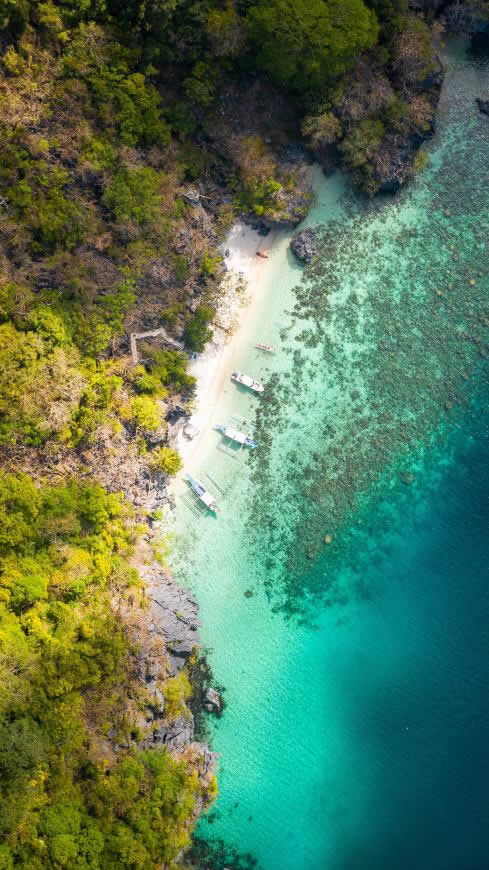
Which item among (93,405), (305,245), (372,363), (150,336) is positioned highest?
(305,245)

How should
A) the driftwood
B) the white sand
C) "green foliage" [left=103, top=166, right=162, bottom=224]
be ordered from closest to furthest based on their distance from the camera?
"green foliage" [left=103, top=166, right=162, bottom=224] → the driftwood → the white sand

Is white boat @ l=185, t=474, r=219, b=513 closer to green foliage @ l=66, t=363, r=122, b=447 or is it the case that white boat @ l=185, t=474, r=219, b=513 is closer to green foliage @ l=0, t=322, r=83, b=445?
green foliage @ l=66, t=363, r=122, b=447

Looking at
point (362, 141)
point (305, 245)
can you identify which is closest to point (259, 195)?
point (305, 245)

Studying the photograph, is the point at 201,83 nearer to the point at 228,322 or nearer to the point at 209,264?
the point at 209,264

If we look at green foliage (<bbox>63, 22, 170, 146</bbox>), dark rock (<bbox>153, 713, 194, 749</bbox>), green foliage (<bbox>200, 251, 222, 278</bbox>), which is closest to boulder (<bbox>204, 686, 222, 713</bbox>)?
dark rock (<bbox>153, 713, 194, 749</bbox>)

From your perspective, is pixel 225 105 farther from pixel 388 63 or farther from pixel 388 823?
pixel 388 823

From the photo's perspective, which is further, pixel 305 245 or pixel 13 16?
pixel 305 245

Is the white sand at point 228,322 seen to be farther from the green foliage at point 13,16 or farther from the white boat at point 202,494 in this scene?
the green foliage at point 13,16
